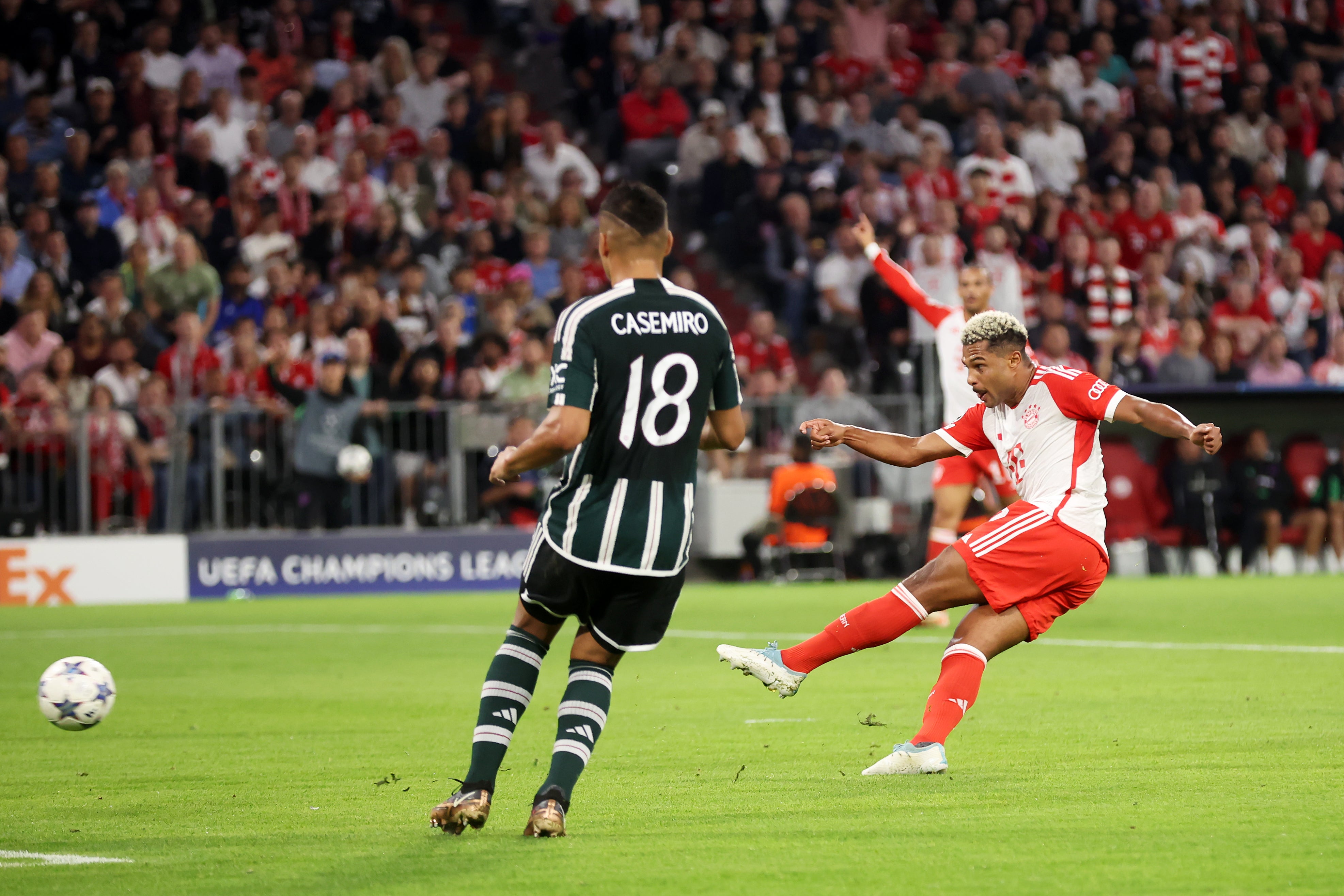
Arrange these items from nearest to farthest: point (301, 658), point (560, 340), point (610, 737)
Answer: point (560, 340)
point (610, 737)
point (301, 658)

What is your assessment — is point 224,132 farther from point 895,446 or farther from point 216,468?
point 895,446

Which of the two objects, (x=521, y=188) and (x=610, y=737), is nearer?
(x=610, y=737)

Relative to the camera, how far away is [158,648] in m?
13.6

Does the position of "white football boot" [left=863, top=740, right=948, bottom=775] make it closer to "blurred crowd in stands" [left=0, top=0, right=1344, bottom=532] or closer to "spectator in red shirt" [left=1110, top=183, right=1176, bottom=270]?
"blurred crowd in stands" [left=0, top=0, right=1344, bottom=532]

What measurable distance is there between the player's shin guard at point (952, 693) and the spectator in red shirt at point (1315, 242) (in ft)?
62.4

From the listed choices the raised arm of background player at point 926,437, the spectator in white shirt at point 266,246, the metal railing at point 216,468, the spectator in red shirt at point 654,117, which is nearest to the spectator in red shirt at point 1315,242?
the metal railing at point 216,468

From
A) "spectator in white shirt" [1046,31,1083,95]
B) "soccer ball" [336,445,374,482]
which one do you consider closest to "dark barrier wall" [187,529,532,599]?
"soccer ball" [336,445,374,482]

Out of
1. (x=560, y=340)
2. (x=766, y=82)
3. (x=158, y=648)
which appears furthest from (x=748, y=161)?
(x=560, y=340)

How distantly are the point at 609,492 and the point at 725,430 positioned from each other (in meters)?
0.50

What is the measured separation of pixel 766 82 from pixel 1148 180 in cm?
559

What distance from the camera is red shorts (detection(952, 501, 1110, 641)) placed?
22.9 feet

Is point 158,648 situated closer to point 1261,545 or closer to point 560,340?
point 560,340

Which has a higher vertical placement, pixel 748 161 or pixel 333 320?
pixel 748 161

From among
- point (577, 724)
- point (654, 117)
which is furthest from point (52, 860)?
point (654, 117)
